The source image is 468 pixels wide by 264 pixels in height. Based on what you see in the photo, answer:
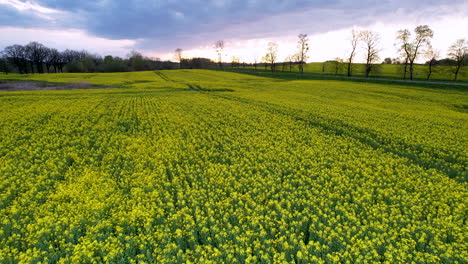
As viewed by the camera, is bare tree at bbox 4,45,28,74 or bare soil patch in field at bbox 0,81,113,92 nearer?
bare soil patch in field at bbox 0,81,113,92

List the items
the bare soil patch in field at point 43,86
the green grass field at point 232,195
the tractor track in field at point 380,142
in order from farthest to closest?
the bare soil patch in field at point 43,86 < the tractor track in field at point 380,142 < the green grass field at point 232,195

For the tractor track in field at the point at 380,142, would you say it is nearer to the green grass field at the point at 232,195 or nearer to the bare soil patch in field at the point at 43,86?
the green grass field at the point at 232,195

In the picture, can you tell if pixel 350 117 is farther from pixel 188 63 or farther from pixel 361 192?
pixel 188 63

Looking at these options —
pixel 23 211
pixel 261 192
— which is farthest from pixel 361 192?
pixel 23 211

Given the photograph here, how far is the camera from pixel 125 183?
31.1 ft

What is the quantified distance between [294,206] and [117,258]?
5255mm

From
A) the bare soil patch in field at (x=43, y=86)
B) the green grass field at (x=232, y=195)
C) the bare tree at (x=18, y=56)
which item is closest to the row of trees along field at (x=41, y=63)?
the bare tree at (x=18, y=56)

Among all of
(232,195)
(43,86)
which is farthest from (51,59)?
(232,195)

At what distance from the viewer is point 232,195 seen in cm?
829

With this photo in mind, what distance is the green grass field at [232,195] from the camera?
6.01 metres

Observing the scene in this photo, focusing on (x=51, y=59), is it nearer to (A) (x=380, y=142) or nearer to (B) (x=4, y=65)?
(B) (x=4, y=65)

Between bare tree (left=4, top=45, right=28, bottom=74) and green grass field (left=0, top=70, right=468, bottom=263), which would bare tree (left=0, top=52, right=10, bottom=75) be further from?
green grass field (left=0, top=70, right=468, bottom=263)

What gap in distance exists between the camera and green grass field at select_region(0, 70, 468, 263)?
6.01m

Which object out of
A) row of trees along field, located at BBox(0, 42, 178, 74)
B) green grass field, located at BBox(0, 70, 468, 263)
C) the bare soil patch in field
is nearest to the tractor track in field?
green grass field, located at BBox(0, 70, 468, 263)
